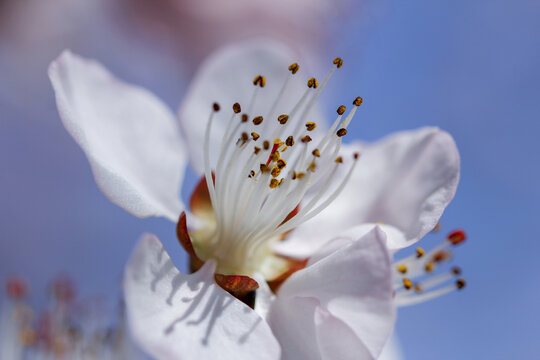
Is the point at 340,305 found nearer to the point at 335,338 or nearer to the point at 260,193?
the point at 335,338

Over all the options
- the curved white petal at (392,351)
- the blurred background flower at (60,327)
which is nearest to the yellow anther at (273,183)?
the curved white petal at (392,351)

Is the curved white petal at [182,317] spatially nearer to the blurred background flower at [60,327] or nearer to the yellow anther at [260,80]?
the yellow anther at [260,80]

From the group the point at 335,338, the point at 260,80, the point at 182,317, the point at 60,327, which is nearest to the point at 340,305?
the point at 335,338

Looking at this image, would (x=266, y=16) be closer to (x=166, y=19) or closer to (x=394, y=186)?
(x=166, y=19)

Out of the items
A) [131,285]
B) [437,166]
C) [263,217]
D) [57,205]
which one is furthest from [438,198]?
[57,205]

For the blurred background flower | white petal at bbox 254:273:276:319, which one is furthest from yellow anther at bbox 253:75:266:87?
the blurred background flower

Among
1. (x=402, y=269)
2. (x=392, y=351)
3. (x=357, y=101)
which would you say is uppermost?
(x=357, y=101)
